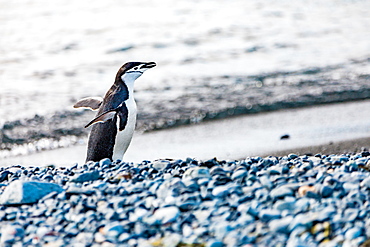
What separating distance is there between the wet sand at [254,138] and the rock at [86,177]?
3016 millimetres

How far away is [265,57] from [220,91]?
3.11 m

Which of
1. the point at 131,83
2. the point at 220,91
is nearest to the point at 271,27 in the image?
the point at 220,91

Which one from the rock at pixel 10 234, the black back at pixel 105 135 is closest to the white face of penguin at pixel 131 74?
the black back at pixel 105 135

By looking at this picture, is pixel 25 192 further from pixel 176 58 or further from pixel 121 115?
pixel 176 58

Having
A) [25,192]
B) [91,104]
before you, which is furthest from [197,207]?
[91,104]

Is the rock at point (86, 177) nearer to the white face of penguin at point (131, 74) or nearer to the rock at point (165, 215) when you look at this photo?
the rock at point (165, 215)

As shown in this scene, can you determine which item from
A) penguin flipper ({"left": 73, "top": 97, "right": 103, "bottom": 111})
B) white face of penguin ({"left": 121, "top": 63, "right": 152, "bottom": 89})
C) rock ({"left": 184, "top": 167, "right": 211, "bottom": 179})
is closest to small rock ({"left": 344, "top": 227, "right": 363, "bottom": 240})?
rock ({"left": 184, "top": 167, "right": 211, "bottom": 179})

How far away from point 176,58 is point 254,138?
21.9 ft

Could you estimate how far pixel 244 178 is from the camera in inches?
155

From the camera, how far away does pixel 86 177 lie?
4.34m

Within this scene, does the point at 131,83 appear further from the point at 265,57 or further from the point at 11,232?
the point at 265,57

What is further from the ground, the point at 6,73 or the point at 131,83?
the point at 131,83

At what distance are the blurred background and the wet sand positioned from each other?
382mm

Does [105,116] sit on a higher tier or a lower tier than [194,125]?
higher
